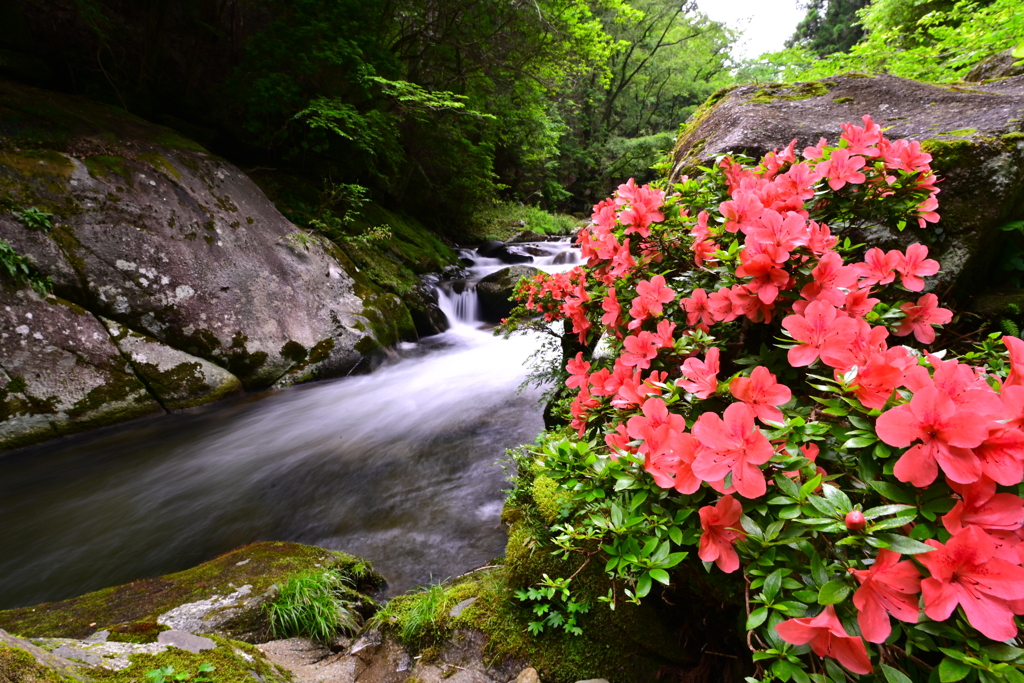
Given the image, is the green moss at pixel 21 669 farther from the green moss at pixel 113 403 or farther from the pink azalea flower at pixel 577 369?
the green moss at pixel 113 403

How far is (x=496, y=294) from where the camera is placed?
8.70m

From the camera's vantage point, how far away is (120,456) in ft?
13.2

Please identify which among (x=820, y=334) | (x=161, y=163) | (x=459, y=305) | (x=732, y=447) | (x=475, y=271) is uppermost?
(x=161, y=163)

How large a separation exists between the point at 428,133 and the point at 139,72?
5.47 meters

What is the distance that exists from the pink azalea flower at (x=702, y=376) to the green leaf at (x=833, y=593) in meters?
0.42

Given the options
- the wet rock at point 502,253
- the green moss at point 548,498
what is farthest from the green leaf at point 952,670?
the wet rock at point 502,253

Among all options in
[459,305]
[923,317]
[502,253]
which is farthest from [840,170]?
[502,253]

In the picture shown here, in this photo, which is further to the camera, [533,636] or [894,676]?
[533,636]

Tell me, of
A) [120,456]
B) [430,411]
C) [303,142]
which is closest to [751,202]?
[430,411]

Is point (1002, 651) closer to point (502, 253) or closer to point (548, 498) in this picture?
point (548, 498)

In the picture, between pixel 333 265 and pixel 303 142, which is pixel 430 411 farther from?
pixel 303 142

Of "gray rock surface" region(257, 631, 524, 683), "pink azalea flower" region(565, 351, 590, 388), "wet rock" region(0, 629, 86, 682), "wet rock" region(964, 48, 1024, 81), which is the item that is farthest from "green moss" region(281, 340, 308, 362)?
"wet rock" region(964, 48, 1024, 81)

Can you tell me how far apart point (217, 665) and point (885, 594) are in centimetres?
180

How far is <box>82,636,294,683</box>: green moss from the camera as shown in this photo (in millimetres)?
1142
